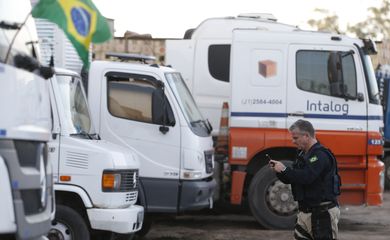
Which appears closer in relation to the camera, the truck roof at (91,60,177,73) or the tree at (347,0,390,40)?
the truck roof at (91,60,177,73)

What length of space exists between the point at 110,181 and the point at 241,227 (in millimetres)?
4466

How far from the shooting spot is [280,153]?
12.4m

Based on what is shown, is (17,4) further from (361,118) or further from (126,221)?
(361,118)

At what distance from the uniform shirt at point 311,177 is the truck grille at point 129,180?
1.91 m

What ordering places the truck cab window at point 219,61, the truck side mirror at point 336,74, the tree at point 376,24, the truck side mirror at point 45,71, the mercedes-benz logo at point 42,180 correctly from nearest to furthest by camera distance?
the mercedes-benz logo at point 42,180 → the truck side mirror at point 45,71 → the truck side mirror at point 336,74 → the truck cab window at point 219,61 → the tree at point 376,24

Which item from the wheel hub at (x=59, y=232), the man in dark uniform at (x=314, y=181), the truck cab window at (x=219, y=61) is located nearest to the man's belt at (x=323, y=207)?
the man in dark uniform at (x=314, y=181)

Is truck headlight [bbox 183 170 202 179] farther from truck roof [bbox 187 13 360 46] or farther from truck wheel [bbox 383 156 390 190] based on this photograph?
truck wheel [bbox 383 156 390 190]

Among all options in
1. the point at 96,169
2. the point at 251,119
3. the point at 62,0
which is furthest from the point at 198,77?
the point at 62,0

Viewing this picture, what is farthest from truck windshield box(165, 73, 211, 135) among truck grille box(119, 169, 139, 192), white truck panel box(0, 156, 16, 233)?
white truck panel box(0, 156, 16, 233)

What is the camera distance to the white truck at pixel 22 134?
5.35 meters

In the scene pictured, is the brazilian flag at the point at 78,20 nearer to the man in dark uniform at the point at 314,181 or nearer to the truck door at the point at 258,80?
the man in dark uniform at the point at 314,181

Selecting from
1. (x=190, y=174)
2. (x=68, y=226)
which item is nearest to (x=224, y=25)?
(x=190, y=174)

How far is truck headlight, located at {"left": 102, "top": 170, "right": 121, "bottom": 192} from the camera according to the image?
8.83 meters

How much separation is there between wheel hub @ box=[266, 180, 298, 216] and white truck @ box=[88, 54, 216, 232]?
1.69 metres
